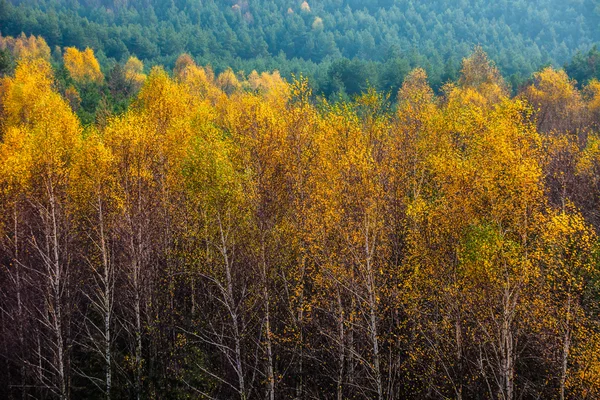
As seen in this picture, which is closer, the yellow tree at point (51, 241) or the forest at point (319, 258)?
the forest at point (319, 258)

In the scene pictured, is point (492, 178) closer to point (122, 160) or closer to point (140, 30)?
point (122, 160)

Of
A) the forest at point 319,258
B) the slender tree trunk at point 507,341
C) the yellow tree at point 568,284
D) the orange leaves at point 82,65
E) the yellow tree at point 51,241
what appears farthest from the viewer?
the orange leaves at point 82,65

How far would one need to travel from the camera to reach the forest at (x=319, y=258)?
53.3ft

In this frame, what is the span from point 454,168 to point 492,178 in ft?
12.0

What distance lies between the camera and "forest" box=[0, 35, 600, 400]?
16250 millimetres

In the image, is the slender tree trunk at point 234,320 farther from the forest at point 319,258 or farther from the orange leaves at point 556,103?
the orange leaves at point 556,103

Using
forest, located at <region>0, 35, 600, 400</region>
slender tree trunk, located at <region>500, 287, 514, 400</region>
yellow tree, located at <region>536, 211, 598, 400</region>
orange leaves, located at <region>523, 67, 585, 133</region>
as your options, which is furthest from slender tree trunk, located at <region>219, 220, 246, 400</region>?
orange leaves, located at <region>523, 67, 585, 133</region>

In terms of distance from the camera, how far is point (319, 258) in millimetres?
18484

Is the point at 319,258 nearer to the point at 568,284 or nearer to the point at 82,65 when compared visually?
the point at 568,284

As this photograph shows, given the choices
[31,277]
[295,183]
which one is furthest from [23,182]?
[295,183]

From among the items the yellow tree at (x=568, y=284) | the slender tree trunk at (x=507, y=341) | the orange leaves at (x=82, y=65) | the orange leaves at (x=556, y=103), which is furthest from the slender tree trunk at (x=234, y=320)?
the orange leaves at (x=82, y=65)

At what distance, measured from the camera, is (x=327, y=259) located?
18.2m

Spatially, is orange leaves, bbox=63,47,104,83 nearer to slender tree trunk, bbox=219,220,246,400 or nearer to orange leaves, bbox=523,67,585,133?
orange leaves, bbox=523,67,585,133

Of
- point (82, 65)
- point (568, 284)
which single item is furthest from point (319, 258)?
point (82, 65)
